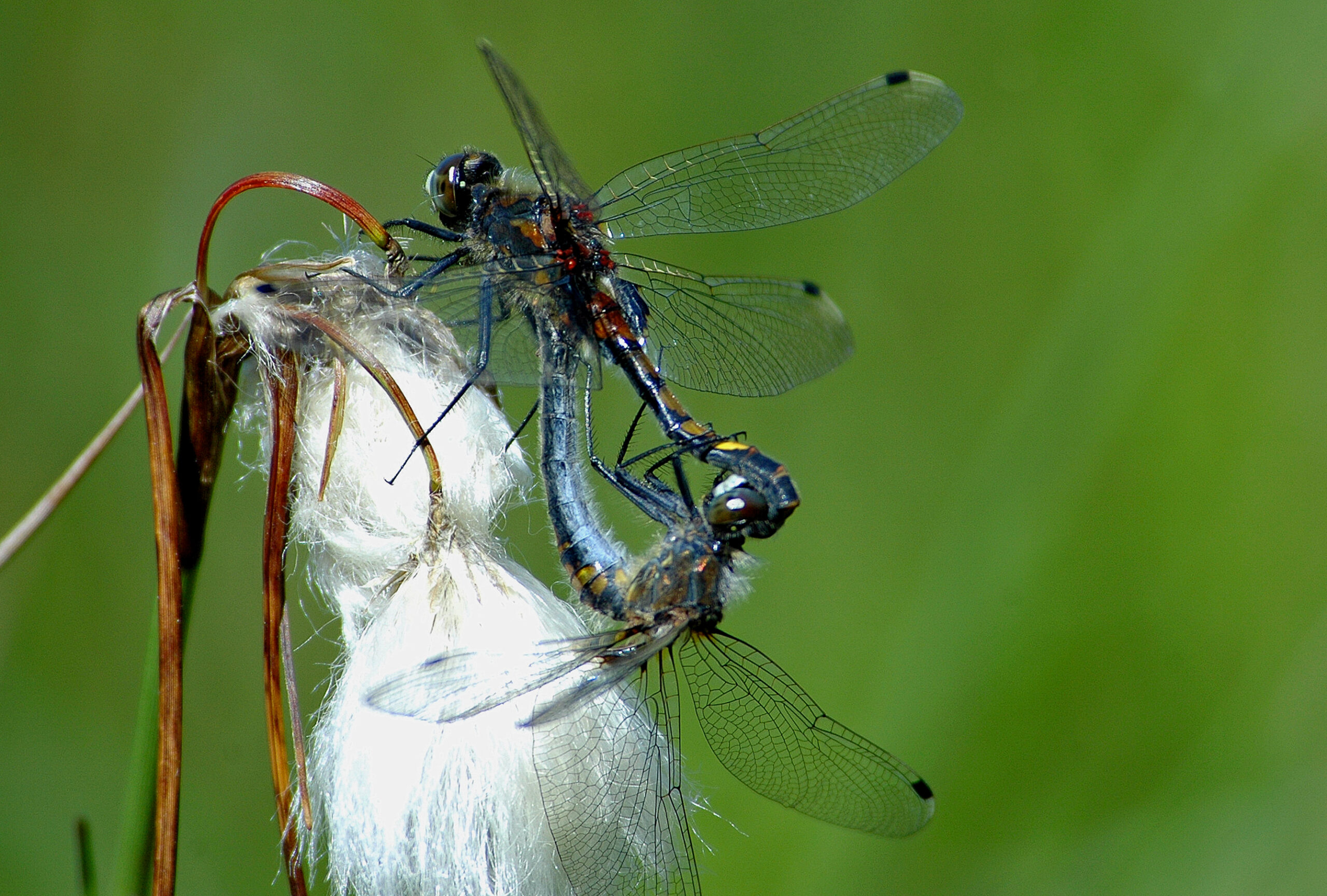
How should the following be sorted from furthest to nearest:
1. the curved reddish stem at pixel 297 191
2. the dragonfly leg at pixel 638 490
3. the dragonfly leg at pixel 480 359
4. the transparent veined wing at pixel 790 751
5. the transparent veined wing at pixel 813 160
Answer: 1. the transparent veined wing at pixel 813 160
2. the dragonfly leg at pixel 638 490
3. the transparent veined wing at pixel 790 751
4. the dragonfly leg at pixel 480 359
5. the curved reddish stem at pixel 297 191

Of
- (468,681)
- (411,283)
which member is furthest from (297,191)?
(468,681)

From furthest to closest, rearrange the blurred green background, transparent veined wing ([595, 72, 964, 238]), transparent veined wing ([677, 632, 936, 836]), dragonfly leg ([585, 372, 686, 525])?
the blurred green background → transparent veined wing ([595, 72, 964, 238]) → dragonfly leg ([585, 372, 686, 525]) → transparent veined wing ([677, 632, 936, 836])

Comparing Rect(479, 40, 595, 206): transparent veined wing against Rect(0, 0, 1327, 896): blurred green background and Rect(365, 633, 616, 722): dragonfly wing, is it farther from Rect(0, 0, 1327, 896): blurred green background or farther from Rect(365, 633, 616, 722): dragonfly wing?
Rect(365, 633, 616, 722): dragonfly wing

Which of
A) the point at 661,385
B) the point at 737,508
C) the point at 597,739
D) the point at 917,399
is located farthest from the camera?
the point at 917,399

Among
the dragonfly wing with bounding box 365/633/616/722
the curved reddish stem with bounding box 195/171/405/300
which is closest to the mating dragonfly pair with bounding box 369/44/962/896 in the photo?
the dragonfly wing with bounding box 365/633/616/722

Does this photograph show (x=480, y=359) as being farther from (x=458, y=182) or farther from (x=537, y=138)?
(x=458, y=182)

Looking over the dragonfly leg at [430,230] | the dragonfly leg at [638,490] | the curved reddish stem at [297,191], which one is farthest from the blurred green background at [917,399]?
the curved reddish stem at [297,191]

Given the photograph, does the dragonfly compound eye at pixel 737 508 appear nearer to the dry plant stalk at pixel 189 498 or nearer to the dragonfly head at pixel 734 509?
the dragonfly head at pixel 734 509
